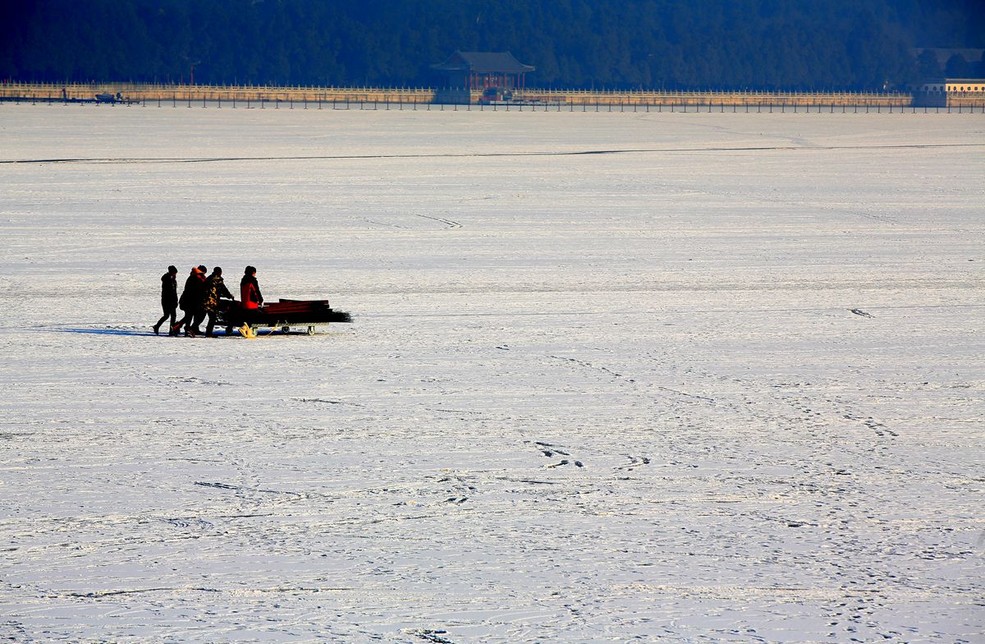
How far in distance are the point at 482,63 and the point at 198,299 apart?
106 m

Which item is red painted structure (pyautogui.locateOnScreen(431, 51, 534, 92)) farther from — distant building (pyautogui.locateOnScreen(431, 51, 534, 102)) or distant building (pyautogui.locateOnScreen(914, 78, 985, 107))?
distant building (pyautogui.locateOnScreen(914, 78, 985, 107))

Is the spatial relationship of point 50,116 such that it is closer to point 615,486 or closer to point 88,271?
point 88,271

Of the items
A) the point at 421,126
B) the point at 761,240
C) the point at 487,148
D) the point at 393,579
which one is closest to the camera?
the point at 393,579

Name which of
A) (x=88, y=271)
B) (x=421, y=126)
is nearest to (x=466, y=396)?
(x=88, y=271)

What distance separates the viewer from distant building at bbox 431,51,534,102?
115000mm

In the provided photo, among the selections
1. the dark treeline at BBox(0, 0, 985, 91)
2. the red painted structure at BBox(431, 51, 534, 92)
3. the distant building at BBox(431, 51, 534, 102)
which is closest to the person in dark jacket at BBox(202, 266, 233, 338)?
the distant building at BBox(431, 51, 534, 102)

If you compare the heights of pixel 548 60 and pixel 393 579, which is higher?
pixel 548 60

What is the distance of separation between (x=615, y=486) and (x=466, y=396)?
95.9 inches

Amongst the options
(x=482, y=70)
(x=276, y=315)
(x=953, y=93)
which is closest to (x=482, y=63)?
(x=482, y=70)

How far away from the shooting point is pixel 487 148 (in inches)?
1713

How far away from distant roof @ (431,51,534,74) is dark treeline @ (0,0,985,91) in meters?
3.29

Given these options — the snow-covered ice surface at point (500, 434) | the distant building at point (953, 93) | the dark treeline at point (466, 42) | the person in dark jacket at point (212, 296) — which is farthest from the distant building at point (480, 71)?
the person in dark jacket at point (212, 296)

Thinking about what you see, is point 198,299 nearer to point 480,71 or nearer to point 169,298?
point 169,298

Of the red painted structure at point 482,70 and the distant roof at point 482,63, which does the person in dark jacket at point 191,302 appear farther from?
the distant roof at point 482,63
